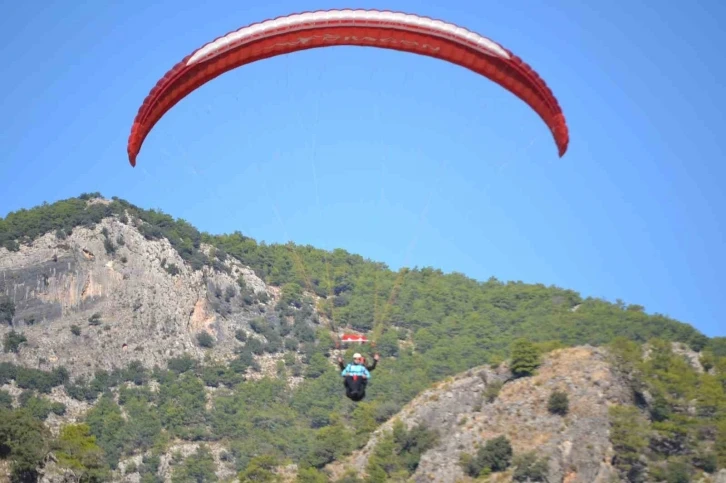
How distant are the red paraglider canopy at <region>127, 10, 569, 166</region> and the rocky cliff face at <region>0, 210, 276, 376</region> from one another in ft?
355

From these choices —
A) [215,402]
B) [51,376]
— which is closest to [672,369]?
[215,402]

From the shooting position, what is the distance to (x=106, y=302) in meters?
161

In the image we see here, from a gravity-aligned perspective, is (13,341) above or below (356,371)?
above

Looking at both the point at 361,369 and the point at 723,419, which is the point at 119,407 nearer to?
the point at 723,419

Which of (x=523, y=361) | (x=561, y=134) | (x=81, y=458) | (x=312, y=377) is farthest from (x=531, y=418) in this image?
(x=312, y=377)

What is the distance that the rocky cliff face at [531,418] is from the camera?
86750mm

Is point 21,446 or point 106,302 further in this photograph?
point 106,302

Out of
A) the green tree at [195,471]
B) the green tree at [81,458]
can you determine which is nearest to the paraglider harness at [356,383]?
the green tree at [81,458]

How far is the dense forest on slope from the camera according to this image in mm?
94625

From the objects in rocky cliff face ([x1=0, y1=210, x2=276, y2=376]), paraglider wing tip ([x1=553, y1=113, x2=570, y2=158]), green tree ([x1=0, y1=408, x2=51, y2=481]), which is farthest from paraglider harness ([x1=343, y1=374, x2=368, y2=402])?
rocky cliff face ([x1=0, y1=210, x2=276, y2=376])

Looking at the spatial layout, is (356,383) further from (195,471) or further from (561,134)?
(195,471)

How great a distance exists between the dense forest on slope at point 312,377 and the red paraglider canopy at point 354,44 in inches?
1493

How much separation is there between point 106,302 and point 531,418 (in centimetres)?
8040

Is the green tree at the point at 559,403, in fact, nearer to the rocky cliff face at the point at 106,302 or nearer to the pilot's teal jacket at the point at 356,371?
the pilot's teal jacket at the point at 356,371
